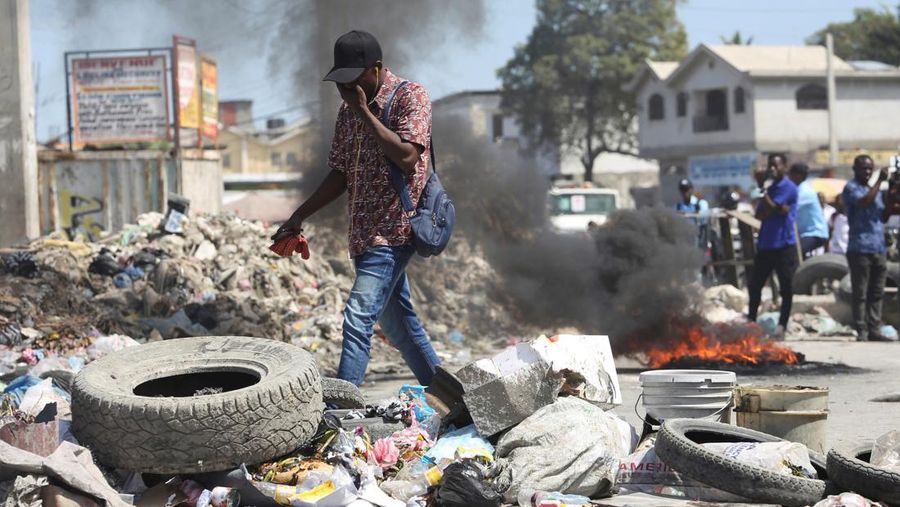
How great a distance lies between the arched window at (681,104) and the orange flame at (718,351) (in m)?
47.9

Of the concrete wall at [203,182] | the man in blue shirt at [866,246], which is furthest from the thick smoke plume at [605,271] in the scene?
the concrete wall at [203,182]

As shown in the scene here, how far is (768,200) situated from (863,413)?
477cm

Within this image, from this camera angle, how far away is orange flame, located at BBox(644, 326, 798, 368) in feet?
28.7

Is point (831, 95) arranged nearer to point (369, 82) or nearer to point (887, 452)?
point (369, 82)

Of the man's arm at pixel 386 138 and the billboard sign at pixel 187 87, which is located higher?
the billboard sign at pixel 187 87

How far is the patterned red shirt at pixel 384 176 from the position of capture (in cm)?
530

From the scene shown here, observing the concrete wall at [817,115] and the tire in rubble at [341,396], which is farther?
the concrete wall at [817,115]

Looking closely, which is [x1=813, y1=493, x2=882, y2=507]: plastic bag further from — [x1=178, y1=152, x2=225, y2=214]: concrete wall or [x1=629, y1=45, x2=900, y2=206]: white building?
[x1=629, y1=45, x2=900, y2=206]: white building

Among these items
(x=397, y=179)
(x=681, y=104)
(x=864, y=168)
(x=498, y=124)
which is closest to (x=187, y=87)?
(x=864, y=168)

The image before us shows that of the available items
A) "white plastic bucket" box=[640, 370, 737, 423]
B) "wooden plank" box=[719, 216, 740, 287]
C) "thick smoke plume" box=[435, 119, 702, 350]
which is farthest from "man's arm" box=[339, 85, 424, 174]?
"wooden plank" box=[719, 216, 740, 287]

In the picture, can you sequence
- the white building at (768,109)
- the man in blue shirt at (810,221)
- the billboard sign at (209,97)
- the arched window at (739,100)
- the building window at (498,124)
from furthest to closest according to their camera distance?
the building window at (498,124) → the arched window at (739,100) → the white building at (768,109) → the billboard sign at (209,97) → the man in blue shirt at (810,221)

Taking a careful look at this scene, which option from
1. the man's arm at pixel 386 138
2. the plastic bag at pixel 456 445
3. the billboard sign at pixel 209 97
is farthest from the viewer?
the billboard sign at pixel 209 97

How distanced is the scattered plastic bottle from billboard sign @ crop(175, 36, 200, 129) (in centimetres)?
1710

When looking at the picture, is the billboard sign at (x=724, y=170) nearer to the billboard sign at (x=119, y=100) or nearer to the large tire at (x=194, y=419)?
the billboard sign at (x=119, y=100)
